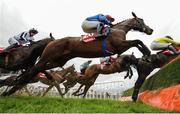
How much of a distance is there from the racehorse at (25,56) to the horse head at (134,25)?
2413 mm

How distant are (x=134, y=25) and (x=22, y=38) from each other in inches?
167

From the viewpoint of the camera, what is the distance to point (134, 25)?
12930mm

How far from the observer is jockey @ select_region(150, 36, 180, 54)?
572 inches

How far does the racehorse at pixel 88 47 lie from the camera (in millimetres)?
11688

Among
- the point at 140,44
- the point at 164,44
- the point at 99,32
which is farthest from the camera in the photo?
the point at 164,44

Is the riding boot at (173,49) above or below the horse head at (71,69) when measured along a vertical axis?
above

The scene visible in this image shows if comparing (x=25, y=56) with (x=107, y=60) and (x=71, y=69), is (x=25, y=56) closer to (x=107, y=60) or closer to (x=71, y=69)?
(x=107, y=60)

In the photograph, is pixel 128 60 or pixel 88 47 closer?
pixel 88 47

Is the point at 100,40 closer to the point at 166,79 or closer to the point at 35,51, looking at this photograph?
the point at 35,51

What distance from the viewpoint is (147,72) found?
14.8 m

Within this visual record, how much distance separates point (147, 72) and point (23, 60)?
15.0ft

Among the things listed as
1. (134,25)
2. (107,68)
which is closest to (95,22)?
(134,25)

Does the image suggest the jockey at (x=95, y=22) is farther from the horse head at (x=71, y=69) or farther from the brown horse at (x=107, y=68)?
the horse head at (x=71, y=69)

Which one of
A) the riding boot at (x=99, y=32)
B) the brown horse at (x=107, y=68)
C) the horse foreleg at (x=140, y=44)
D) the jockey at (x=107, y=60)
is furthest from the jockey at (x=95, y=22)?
the jockey at (x=107, y=60)
